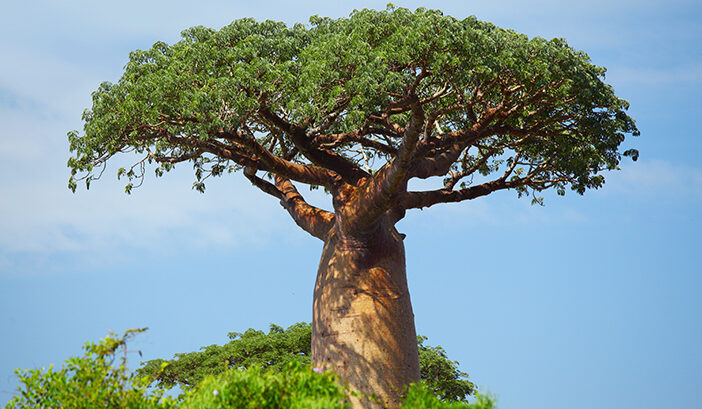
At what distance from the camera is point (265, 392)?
20.5ft

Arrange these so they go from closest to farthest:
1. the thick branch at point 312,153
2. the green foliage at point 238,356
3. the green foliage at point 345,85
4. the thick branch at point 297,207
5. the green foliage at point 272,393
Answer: the green foliage at point 272,393
the green foliage at point 345,85
the thick branch at point 312,153
the thick branch at point 297,207
the green foliage at point 238,356

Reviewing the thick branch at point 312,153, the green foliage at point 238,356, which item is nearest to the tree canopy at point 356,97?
the thick branch at point 312,153

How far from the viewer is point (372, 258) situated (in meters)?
11.1

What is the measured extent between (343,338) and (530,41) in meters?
5.32

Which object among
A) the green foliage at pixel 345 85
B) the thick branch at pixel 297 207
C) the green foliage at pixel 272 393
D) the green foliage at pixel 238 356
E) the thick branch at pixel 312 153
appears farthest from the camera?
the green foliage at pixel 238 356

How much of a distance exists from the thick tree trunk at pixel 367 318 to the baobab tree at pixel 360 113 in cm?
2

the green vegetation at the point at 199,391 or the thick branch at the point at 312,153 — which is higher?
the thick branch at the point at 312,153

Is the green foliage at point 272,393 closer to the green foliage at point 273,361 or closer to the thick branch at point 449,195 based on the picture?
the thick branch at point 449,195

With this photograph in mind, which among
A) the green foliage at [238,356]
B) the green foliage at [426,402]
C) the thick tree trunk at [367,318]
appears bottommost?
the green foliage at [426,402]

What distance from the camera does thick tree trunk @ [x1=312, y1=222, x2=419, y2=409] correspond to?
10375 mm

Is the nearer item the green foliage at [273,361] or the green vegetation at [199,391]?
the green vegetation at [199,391]

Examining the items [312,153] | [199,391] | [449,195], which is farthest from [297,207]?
[199,391]

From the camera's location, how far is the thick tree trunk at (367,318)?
10375 millimetres

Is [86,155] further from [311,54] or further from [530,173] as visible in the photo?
[530,173]
